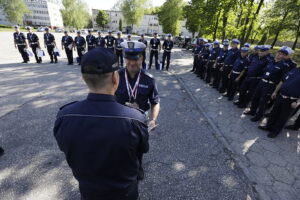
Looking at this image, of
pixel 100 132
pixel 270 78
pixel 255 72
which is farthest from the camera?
pixel 255 72

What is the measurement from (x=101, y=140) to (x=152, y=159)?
8.44 ft

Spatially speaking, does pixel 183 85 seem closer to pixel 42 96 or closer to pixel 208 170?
pixel 208 170

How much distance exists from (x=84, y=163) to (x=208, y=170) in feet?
9.16

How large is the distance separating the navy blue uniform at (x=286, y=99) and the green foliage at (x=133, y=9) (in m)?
58.9

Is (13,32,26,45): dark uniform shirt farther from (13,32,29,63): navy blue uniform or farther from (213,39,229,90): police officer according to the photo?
(213,39,229,90): police officer

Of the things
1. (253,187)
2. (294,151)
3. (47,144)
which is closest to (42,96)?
(47,144)

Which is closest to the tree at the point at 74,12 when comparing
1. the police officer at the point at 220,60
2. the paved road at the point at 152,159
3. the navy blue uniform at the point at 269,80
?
the paved road at the point at 152,159

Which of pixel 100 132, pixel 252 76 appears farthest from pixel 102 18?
pixel 100 132

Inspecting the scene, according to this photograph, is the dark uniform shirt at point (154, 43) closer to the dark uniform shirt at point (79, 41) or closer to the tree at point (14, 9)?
the dark uniform shirt at point (79, 41)

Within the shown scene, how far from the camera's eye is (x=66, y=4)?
50531 mm

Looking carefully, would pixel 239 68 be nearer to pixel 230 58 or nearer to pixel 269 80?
pixel 230 58

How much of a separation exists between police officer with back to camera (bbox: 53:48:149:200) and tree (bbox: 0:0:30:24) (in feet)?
221

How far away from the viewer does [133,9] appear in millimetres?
54688

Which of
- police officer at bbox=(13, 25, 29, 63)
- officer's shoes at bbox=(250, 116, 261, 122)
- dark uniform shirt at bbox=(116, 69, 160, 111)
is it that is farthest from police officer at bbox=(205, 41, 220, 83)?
police officer at bbox=(13, 25, 29, 63)
